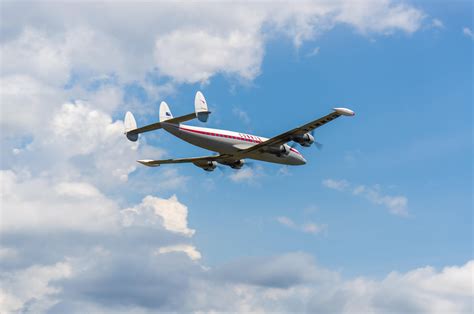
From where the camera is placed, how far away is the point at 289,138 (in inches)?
3295

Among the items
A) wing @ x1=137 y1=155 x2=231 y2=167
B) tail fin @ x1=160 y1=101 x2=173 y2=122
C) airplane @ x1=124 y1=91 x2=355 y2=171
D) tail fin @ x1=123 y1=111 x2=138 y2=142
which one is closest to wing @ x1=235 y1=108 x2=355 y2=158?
airplane @ x1=124 y1=91 x2=355 y2=171

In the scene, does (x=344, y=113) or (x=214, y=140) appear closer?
(x=344, y=113)

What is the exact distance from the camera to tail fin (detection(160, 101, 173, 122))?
3184 inches

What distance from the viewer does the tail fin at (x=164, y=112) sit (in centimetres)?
8088

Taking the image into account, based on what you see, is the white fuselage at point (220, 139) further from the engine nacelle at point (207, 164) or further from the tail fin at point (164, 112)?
the engine nacelle at point (207, 164)

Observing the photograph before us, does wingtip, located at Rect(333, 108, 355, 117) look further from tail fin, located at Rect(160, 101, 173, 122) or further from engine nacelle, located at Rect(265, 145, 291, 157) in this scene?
tail fin, located at Rect(160, 101, 173, 122)

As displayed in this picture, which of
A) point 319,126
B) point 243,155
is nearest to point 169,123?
point 243,155

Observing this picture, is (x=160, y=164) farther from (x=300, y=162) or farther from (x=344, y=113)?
(x=344, y=113)

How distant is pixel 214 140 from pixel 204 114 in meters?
6.78

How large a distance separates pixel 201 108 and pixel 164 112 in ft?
22.0

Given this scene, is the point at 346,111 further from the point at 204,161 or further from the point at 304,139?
the point at 204,161

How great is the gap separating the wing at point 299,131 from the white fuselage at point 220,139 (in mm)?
1181

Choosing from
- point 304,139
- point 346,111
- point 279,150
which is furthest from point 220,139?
point 346,111

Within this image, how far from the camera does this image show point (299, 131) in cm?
8225
